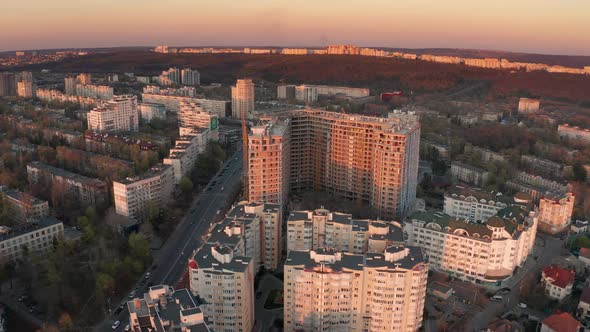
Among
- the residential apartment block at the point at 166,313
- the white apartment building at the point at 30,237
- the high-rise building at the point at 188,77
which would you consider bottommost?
the white apartment building at the point at 30,237

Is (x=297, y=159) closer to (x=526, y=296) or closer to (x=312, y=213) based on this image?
(x=312, y=213)

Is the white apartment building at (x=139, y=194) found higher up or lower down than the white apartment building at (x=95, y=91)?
lower down

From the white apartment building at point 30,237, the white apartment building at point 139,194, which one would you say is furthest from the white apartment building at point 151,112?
the white apartment building at point 30,237

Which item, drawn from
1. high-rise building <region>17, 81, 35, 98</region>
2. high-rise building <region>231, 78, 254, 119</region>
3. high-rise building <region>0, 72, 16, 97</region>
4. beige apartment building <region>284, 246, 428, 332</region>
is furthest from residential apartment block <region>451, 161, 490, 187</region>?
high-rise building <region>0, 72, 16, 97</region>

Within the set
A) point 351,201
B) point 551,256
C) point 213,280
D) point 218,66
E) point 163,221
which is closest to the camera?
point 213,280

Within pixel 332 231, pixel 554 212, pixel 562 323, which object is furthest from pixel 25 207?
pixel 554 212

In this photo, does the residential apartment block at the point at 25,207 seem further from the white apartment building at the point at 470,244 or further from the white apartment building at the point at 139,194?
the white apartment building at the point at 470,244

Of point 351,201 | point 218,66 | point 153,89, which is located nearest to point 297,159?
point 351,201

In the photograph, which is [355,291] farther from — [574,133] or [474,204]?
[574,133]
